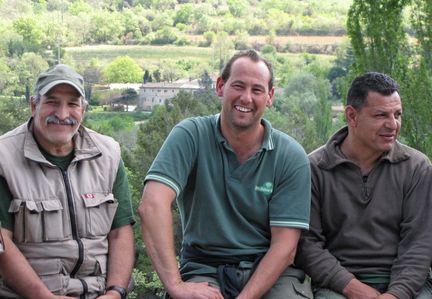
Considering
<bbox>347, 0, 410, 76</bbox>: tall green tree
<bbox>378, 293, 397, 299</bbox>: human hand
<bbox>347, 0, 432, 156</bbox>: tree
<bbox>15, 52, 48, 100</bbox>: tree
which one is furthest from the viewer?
<bbox>15, 52, 48, 100</bbox>: tree

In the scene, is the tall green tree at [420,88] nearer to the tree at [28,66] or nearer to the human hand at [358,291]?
the human hand at [358,291]

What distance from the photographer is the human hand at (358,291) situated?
125 inches

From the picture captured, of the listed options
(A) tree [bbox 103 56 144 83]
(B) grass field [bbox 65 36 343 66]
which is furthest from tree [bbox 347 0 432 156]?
(B) grass field [bbox 65 36 343 66]

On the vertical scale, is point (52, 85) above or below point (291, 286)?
above

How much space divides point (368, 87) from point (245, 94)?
554 mm

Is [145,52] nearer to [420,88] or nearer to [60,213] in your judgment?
[420,88]

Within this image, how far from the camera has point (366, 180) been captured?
335 centimetres

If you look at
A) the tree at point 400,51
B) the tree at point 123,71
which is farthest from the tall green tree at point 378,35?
the tree at point 123,71

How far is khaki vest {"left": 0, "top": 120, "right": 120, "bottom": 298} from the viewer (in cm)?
298

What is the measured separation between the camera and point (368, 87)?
10.9ft

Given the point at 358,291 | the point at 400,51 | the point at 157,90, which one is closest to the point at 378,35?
the point at 400,51

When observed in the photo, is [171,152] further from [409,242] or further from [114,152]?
[409,242]

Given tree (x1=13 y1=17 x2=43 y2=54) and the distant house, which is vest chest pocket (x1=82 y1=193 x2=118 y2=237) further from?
tree (x1=13 y1=17 x2=43 y2=54)

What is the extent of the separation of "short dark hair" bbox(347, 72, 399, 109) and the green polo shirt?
0.36 metres
